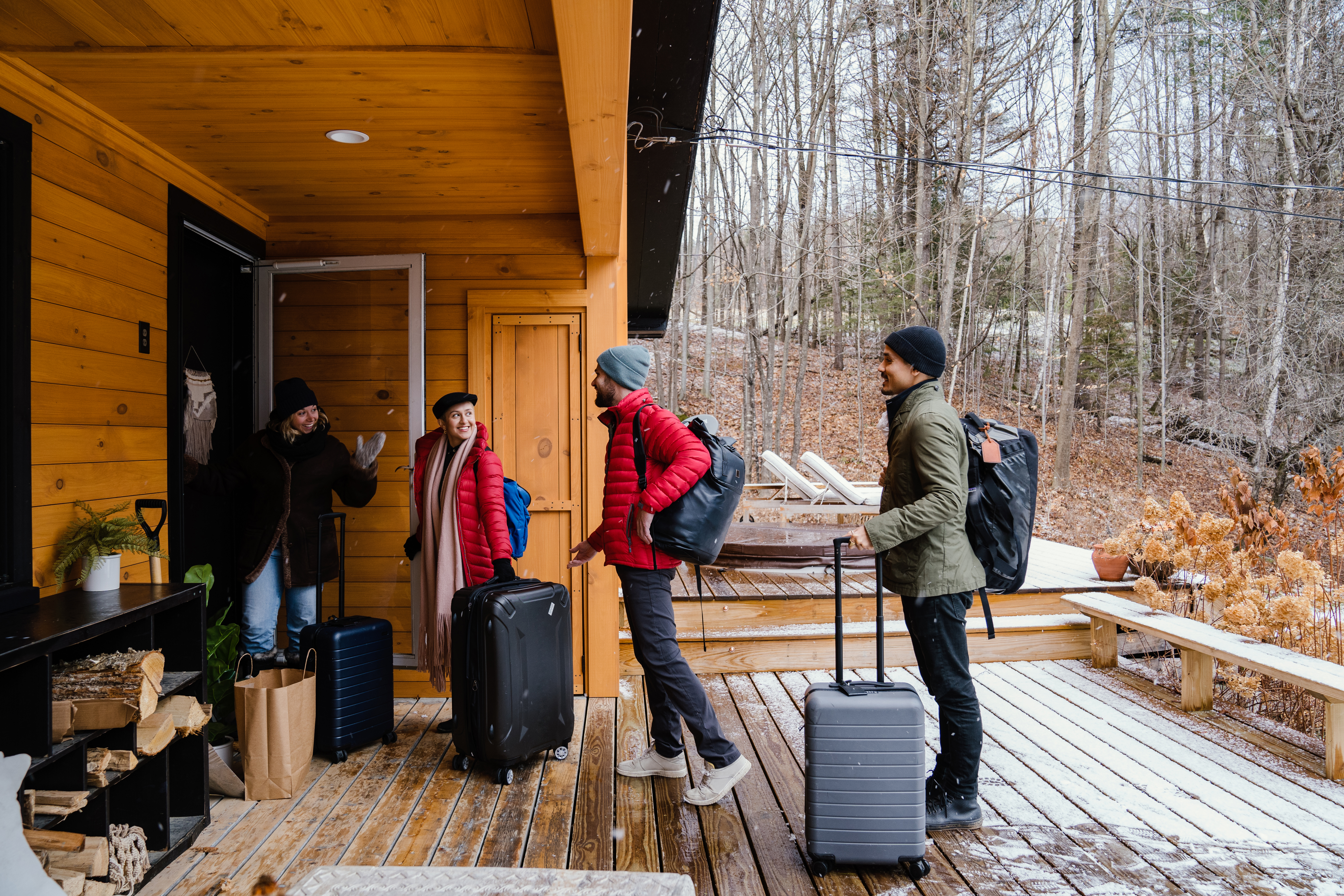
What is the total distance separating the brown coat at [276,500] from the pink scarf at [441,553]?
1.49 feet

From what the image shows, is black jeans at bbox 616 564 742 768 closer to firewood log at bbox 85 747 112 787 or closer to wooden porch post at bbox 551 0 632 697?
wooden porch post at bbox 551 0 632 697

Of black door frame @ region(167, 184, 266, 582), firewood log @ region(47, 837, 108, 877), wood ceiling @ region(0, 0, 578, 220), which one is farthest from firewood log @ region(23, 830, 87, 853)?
wood ceiling @ region(0, 0, 578, 220)

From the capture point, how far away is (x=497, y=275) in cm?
411

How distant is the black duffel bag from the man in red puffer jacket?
37 millimetres

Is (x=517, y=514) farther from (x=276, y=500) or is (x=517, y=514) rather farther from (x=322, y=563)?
(x=276, y=500)

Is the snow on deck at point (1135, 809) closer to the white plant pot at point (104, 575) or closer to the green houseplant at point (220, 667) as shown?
the green houseplant at point (220, 667)

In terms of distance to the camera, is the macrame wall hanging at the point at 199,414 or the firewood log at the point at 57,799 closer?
the firewood log at the point at 57,799

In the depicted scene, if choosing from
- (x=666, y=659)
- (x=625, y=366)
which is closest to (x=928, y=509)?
(x=666, y=659)

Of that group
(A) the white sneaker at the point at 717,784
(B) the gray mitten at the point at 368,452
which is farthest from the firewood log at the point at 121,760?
(A) the white sneaker at the point at 717,784

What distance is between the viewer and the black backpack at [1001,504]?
2.58 m

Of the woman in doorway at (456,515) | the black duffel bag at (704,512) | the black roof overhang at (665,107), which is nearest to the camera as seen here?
the black roof overhang at (665,107)

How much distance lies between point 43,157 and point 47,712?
5.52 feet

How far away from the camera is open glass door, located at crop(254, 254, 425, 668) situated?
4.01m

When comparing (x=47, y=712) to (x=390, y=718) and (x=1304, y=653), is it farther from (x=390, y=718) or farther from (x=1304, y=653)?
(x=1304, y=653)
